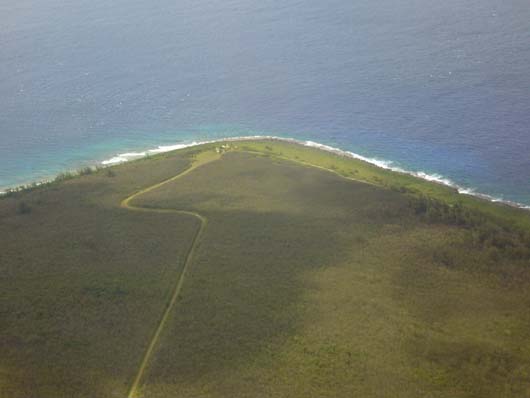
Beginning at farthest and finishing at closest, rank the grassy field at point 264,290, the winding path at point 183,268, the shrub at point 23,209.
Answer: the shrub at point 23,209, the winding path at point 183,268, the grassy field at point 264,290

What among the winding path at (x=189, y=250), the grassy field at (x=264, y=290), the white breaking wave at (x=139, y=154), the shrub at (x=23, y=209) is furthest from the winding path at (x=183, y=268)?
the white breaking wave at (x=139, y=154)

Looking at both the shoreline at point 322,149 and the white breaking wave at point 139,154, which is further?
the white breaking wave at point 139,154

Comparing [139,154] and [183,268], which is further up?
[139,154]

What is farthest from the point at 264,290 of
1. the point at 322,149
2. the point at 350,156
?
the point at 322,149

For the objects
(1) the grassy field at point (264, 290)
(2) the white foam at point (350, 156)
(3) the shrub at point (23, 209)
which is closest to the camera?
(1) the grassy field at point (264, 290)

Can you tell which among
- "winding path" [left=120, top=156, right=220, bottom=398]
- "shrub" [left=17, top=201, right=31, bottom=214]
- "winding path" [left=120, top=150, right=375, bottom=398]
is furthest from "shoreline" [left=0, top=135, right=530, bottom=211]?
"winding path" [left=120, top=156, right=220, bottom=398]

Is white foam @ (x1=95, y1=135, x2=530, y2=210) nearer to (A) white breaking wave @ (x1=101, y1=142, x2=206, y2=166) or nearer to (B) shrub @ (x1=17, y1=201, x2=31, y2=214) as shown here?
(A) white breaking wave @ (x1=101, y1=142, x2=206, y2=166)

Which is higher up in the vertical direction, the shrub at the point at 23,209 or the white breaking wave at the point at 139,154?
the white breaking wave at the point at 139,154

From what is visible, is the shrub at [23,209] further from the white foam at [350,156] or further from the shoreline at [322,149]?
the white foam at [350,156]

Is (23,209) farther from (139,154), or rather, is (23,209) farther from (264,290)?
(139,154)
